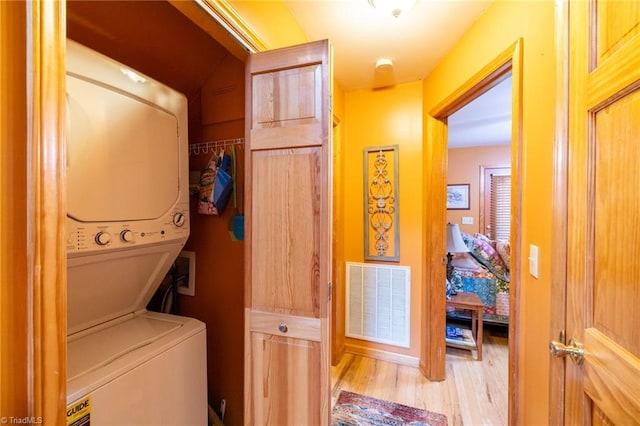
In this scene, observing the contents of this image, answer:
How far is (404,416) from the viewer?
174 cm

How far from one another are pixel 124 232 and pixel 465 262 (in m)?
3.34

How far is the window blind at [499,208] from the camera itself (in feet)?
15.8

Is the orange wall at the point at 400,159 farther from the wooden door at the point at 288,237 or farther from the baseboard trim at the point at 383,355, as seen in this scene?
the wooden door at the point at 288,237

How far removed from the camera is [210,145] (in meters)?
1.54

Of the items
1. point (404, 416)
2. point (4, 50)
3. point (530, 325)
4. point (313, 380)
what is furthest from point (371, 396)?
point (4, 50)

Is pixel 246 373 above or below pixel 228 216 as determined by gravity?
below

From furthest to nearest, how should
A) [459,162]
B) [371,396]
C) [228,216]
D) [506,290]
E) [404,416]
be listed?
[459,162] < [506,290] < [371,396] < [404,416] < [228,216]

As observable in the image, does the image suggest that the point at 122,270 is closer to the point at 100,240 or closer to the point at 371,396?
the point at 100,240

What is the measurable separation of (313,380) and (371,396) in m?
1.11

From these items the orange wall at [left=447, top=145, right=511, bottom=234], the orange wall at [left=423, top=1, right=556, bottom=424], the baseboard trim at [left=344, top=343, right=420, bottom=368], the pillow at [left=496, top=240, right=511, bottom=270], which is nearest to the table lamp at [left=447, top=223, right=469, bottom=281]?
the pillow at [left=496, top=240, right=511, bottom=270]

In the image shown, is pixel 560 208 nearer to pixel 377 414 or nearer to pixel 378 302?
pixel 377 414

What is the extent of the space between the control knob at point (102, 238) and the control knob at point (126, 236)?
0.04m

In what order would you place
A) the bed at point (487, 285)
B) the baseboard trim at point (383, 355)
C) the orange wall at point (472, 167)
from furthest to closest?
the orange wall at point (472, 167) → the bed at point (487, 285) → the baseboard trim at point (383, 355)

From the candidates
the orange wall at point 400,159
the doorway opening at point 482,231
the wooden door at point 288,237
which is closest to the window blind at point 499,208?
the doorway opening at point 482,231
